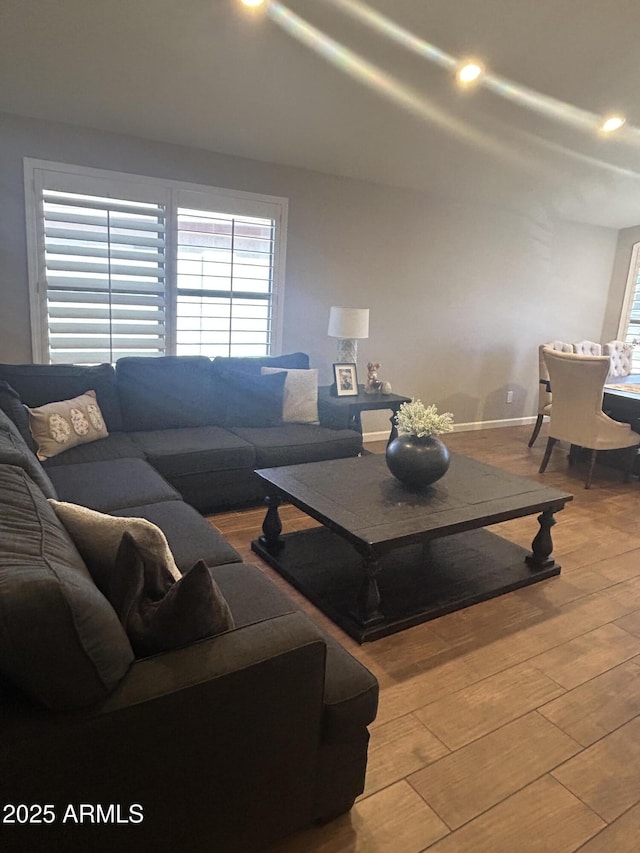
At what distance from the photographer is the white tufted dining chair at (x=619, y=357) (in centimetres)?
610

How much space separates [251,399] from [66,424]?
125cm

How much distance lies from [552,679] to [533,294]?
16.4 ft

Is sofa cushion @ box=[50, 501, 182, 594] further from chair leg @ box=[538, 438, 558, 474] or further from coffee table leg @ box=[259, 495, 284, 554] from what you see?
chair leg @ box=[538, 438, 558, 474]

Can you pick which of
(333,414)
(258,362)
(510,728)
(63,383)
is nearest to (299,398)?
(333,414)

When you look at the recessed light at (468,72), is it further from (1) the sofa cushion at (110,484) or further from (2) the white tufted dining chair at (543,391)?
(1) the sofa cushion at (110,484)

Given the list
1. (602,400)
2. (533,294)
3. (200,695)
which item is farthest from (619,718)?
(533,294)

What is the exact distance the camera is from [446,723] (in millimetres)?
1961

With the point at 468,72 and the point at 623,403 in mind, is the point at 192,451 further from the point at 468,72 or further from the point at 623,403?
the point at 623,403

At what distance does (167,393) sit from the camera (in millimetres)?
3818

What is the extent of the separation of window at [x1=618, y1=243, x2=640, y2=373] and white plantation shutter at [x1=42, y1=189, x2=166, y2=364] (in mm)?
5588

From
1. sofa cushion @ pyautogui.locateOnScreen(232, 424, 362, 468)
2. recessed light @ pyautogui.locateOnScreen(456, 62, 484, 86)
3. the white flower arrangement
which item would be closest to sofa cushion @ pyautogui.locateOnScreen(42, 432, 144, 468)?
sofa cushion @ pyautogui.locateOnScreen(232, 424, 362, 468)

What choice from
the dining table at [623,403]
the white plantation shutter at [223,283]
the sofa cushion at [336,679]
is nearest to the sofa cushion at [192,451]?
the white plantation shutter at [223,283]

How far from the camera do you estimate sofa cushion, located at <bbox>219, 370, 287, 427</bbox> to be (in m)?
4.00

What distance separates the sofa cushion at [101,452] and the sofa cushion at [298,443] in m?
0.72
